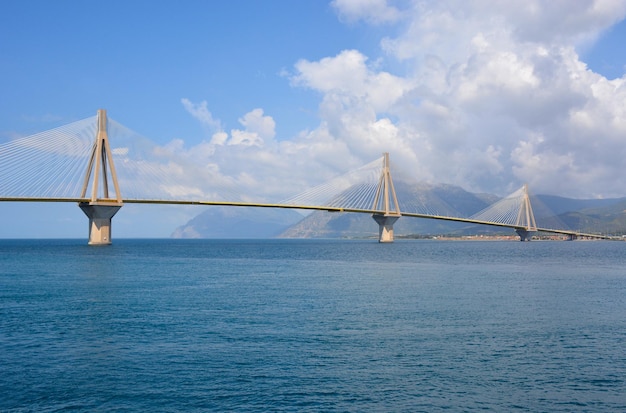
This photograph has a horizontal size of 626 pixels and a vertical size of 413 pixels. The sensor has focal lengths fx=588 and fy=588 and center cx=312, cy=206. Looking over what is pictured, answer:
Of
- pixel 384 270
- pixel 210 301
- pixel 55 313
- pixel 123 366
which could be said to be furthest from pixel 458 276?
pixel 123 366

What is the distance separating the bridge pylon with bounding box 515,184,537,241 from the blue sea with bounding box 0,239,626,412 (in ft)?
404

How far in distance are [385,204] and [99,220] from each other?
51.5 m

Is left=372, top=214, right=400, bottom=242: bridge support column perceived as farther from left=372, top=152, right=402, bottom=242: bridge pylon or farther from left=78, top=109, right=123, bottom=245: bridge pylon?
left=78, top=109, right=123, bottom=245: bridge pylon

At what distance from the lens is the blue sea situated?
1275cm

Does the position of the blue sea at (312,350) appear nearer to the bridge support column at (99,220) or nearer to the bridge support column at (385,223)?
the bridge support column at (99,220)

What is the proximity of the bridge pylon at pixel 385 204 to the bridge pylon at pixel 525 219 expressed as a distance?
151ft

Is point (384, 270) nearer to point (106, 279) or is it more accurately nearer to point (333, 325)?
point (106, 279)

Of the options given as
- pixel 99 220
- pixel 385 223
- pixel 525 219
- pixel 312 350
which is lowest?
pixel 312 350

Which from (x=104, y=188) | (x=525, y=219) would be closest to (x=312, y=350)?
(x=104, y=188)

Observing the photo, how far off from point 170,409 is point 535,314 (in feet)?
53.4

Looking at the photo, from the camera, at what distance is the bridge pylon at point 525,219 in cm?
14900

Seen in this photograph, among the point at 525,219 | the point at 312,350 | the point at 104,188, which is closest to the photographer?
the point at 312,350

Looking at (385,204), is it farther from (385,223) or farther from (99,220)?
(99,220)

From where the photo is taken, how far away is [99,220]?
8200 cm
